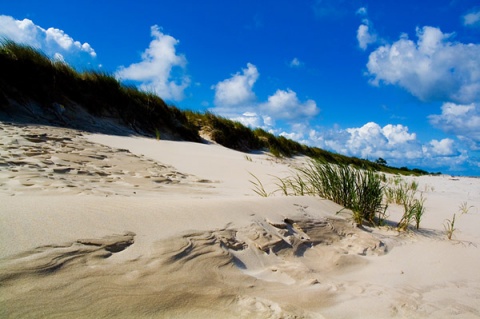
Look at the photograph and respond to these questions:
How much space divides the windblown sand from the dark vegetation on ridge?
2.46 m

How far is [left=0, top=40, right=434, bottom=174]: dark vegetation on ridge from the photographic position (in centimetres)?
657

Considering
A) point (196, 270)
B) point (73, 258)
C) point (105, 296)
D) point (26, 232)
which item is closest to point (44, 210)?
point (26, 232)

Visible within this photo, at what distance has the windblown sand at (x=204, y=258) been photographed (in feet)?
3.94

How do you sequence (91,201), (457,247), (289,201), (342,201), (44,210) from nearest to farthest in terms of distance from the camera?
(44,210) < (91,201) < (457,247) < (289,201) < (342,201)

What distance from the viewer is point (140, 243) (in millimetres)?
1583

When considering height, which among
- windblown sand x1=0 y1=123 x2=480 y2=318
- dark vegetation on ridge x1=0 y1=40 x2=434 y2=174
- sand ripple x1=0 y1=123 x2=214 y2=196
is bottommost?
windblown sand x1=0 y1=123 x2=480 y2=318

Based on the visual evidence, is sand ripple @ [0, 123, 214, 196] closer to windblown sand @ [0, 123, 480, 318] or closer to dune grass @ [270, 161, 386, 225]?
windblown sand @ [0, 123, 480, 318]

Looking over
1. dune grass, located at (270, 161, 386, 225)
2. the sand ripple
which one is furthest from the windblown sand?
dune grass, located at (270, 161, 386, 225)

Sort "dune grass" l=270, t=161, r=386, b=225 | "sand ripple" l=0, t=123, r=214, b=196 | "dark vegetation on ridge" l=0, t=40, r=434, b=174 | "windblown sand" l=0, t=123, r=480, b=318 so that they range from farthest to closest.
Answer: "dark vegetation on ridge" l=0, t=40, r=434, b=174 < "dune grass" l=270, t=161, r=386, b=225 < "sand ripple" l=0, t=123, r=214, b=196 < "windblown sand" l=0, t=123, r=480, b=318

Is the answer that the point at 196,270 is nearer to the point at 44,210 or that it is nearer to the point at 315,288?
the point at 315,288

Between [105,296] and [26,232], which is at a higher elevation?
[26,232]

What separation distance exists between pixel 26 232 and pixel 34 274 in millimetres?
339

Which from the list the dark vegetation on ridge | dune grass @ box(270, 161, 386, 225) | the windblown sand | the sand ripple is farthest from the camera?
the dark vegetation on ridge

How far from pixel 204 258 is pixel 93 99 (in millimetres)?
7691
